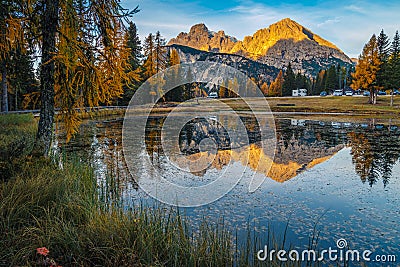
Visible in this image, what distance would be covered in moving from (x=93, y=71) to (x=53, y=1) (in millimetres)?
1921

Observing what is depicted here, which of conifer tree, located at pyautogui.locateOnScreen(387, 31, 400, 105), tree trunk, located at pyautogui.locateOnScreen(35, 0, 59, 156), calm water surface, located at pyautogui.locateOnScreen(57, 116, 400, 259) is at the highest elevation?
conifer tree, located at pyautogui.locateOnScreen(387, 31, 400, 105)

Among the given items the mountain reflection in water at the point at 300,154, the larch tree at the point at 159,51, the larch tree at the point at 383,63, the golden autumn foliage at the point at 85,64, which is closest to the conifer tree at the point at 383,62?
the larch tree at the point at 383,63

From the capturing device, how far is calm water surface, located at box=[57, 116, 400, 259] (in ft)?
19.0

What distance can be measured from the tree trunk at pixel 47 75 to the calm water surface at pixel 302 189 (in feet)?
6.40

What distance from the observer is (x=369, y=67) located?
4334 cm

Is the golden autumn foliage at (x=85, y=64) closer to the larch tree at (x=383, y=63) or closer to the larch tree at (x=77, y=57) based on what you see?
the larch tree at (x=77, y=57)

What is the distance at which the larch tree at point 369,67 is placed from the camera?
42938 millimetres

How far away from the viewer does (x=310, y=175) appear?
10.0 metres

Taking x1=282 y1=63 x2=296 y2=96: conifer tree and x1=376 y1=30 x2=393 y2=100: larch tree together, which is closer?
x1=376 y1=30 x2=393 y2=100: larch tree

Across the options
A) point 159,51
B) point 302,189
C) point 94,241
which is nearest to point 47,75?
point 94,241

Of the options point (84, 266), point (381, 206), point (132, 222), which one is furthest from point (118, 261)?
point (381, 206)

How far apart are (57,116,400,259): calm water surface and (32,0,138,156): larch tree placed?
2224mm

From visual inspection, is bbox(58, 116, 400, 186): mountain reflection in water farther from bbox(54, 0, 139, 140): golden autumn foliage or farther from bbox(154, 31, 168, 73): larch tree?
bbox(154, 31, 168, 73): larch tree

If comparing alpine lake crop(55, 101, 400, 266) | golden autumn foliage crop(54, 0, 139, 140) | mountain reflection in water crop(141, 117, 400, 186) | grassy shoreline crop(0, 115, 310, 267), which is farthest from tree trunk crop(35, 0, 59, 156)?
mountain reflection in water crop(141, 117, 400, 186)
